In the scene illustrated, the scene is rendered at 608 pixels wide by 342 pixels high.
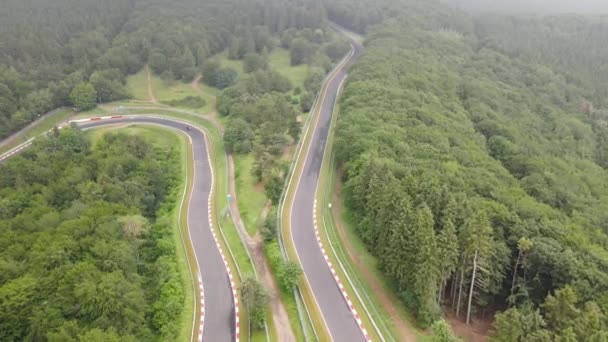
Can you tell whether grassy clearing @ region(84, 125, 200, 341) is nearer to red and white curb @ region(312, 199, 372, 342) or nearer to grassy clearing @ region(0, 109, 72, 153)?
red and white curb @ region(312, 199, 372, 342)

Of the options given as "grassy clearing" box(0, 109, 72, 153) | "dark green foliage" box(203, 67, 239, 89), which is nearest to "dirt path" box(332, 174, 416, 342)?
"dark green foliage" box(203, 67, 239, 89)

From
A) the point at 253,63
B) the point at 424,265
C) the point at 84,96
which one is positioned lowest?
the point at 84,96

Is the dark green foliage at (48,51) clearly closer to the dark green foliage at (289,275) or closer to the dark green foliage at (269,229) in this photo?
the dark green foliage at (269,229)

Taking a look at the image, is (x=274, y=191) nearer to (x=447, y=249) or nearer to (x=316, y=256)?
(x=316, y=256)

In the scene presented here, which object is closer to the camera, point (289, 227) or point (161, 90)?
point (289, 227)

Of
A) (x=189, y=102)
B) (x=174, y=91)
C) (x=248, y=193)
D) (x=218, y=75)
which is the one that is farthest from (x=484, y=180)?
(x=174, y=91)

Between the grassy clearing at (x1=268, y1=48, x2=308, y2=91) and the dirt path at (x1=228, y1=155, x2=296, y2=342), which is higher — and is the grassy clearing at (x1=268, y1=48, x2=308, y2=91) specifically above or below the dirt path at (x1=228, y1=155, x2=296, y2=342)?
below

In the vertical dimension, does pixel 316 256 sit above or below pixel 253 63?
above
